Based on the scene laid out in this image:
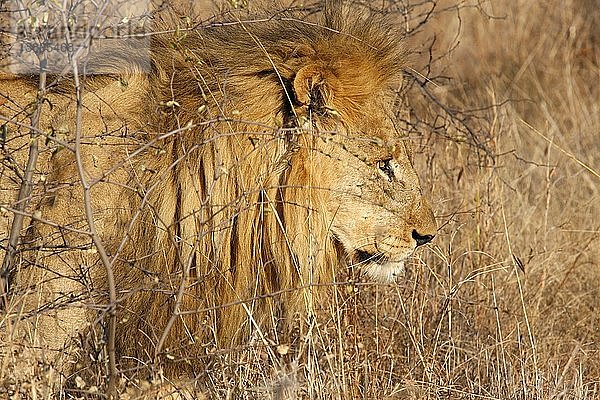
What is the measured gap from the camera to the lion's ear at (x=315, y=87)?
3.12 m

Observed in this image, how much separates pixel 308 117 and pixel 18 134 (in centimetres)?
95

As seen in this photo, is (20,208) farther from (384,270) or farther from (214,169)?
(384,270)

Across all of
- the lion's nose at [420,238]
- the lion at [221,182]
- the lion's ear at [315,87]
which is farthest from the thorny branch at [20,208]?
the lion's nose at [420,238]

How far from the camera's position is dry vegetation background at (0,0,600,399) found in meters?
3.30

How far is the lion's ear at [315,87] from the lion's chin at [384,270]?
61 centimetres

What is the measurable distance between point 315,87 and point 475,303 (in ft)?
4.25

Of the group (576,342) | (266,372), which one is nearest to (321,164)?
(266,372)

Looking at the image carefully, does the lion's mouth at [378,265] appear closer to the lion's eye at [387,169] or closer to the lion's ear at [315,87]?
the lion's eye at [387,169]

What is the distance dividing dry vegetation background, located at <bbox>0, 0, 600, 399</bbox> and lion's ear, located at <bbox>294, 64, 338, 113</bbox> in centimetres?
61

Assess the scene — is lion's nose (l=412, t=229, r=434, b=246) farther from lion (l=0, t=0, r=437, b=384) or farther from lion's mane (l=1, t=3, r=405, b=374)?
lion's mane (l=1, t=3, r=405, b=374)

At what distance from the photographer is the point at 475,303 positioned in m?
3.97

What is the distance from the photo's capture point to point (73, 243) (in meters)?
3.08

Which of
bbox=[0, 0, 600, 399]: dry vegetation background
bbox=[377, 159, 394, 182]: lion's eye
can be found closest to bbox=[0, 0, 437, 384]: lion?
bbox=[377, 159, 394, 182]: lion's eye

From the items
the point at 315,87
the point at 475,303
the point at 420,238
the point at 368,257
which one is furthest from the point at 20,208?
the point at 475,303
